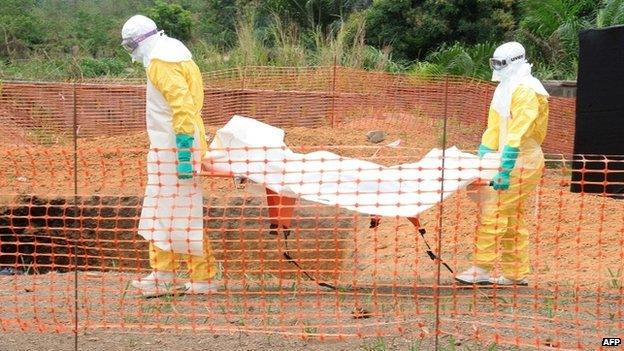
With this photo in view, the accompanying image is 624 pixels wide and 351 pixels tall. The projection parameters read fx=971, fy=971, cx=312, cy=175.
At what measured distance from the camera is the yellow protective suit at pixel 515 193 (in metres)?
6.66

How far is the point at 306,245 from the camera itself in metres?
10.2

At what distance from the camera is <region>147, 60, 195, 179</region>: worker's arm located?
6.41m

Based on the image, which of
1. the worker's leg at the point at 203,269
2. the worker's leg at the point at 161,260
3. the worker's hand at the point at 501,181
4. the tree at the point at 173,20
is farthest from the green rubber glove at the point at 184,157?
the tree at the point at 173,20

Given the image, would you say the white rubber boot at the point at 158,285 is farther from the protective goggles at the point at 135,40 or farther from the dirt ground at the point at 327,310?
the protective goggles at the point at 135,40

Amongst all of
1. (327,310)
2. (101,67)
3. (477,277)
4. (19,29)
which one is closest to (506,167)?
(477,277)

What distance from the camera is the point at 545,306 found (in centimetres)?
606

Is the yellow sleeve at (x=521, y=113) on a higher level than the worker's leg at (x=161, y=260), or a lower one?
higher

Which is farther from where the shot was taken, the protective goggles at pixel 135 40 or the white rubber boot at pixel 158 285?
the protective goggles at pixel 135 40

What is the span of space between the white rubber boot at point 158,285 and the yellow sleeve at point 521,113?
2.48 metres

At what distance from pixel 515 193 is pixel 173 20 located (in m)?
25.0

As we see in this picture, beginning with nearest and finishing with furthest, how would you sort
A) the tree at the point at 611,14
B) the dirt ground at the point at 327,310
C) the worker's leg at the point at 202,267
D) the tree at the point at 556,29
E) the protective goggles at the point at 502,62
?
the dirt ground at the point at 327,310
the worker's leg at the point at 202,267
the protective goggles at the point at 502,62
the tree at the point at 611,14
the tree at the point at 556,29

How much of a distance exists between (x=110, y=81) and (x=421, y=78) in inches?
208

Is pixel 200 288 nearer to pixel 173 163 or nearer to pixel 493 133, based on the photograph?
pixel 173 163

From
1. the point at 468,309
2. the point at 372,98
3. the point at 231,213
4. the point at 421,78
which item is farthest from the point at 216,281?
the point at 421,78
